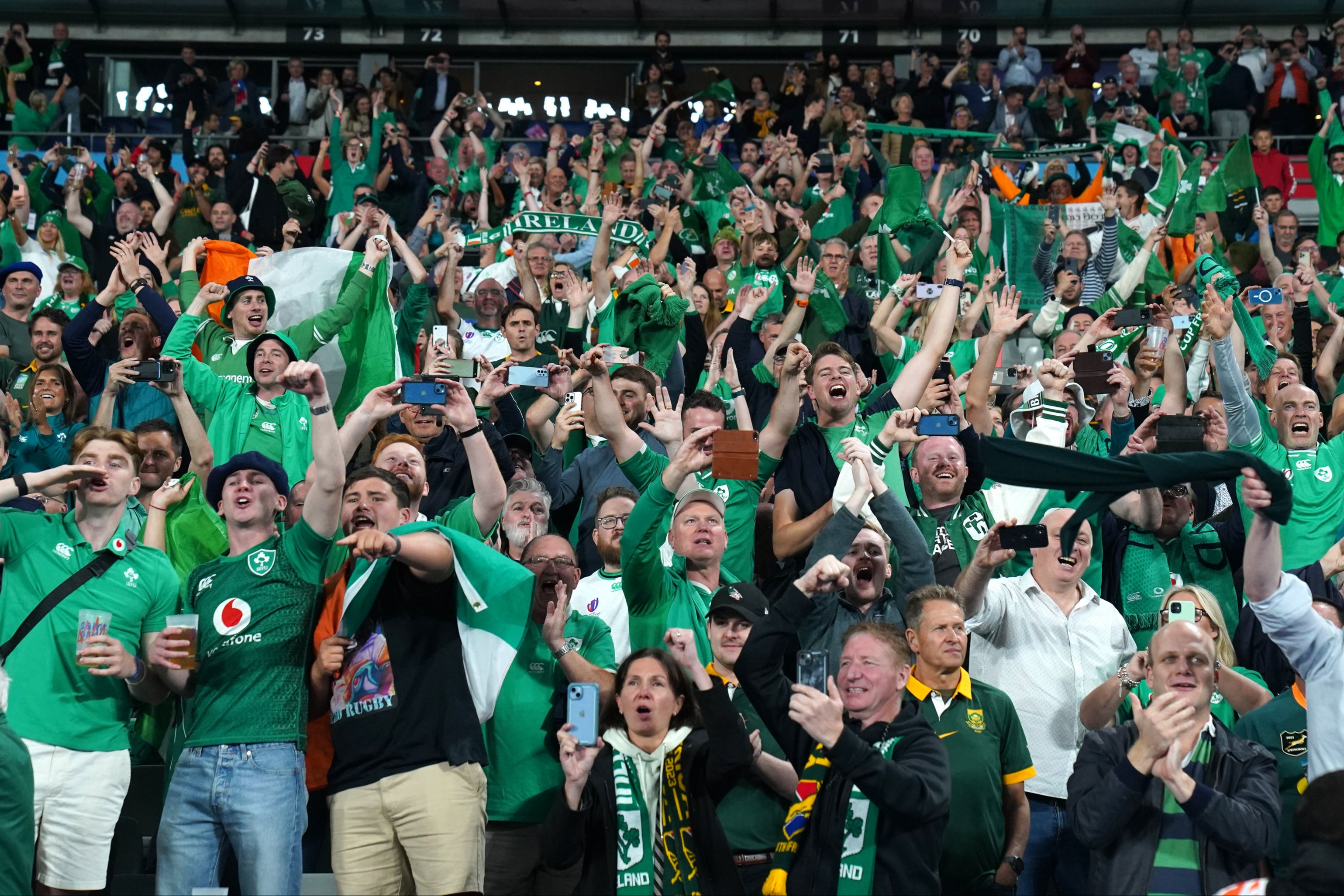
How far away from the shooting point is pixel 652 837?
4.56 metres

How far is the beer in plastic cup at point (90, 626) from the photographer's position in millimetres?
4738

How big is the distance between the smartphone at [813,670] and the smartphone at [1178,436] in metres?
1.49

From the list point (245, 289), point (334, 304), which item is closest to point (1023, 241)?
point (334, 304)

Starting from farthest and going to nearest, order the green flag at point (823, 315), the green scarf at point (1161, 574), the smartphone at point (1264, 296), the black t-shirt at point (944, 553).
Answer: the green flag at point (823, 315) → the smartphone at point (1264, 296) → the green scarf at point (1161, 574) → the black t-shirt at point (944, 553)

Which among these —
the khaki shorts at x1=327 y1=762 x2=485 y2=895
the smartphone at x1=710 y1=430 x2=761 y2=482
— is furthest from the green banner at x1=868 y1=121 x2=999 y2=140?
the khaki shorts at x1=327 y1=762 x2=485 y2=895

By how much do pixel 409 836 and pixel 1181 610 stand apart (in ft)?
8.28

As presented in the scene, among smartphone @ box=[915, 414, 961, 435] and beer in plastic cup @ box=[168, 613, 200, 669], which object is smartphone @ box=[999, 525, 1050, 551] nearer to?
smartphone @ box=[915, 414, 961, 435]

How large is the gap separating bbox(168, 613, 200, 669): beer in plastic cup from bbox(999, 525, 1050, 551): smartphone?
Result: 2.58 metres

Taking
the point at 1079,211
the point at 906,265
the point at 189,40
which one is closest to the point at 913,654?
the point at 906,265

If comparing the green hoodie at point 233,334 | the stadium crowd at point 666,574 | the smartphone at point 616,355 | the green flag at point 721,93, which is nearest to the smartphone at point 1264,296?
the stadium crowd at point 666,574

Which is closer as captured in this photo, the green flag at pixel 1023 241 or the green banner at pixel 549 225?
the green banner at pixel 549 225

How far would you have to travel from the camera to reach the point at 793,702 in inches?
162

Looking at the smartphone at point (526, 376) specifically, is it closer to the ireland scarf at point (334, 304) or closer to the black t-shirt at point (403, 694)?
the black t-shirt at point (403, 694)

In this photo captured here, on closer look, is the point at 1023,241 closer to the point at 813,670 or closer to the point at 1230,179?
the point at 1230,179
